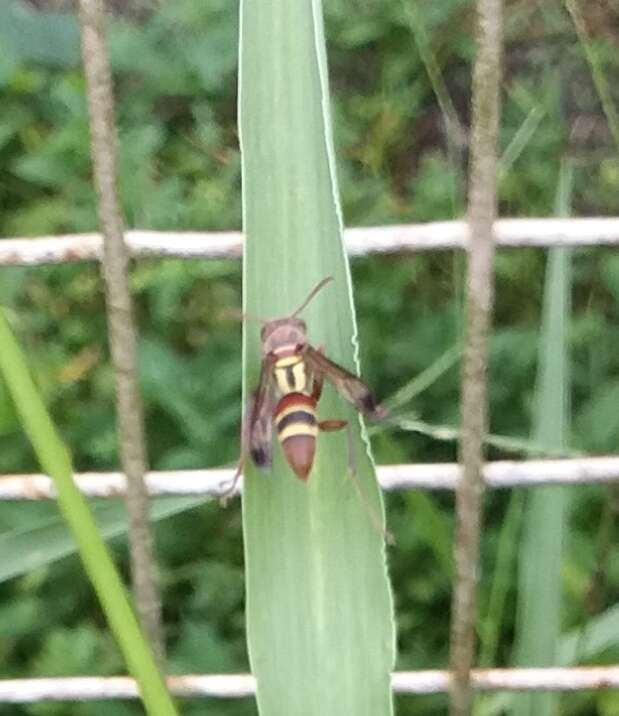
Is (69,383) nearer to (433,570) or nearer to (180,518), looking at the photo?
(180,518)

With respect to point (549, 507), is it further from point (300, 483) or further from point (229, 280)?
point (229, 280)

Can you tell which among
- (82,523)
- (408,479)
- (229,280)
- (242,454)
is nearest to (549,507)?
(408,479)

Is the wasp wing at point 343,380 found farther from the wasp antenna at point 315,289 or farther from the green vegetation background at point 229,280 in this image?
the green vegetation background at point 229,280

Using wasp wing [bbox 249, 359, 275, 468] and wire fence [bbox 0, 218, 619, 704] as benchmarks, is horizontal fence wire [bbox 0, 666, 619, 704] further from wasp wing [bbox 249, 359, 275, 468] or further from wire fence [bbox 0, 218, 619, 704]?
wasp wing [bbox 249, 359, 275, 468]

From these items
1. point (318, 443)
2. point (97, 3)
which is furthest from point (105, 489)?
point (97, 3)

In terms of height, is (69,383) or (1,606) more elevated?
(69,383)

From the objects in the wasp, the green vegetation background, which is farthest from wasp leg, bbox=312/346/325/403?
the green vegetation background
